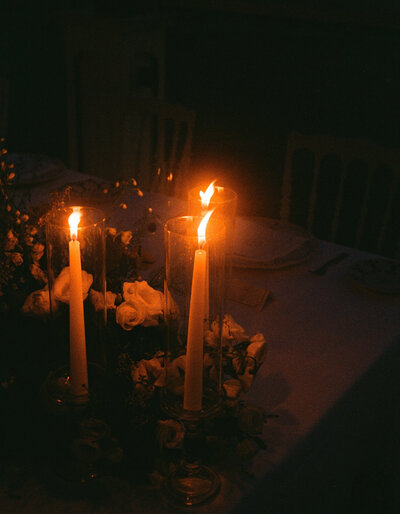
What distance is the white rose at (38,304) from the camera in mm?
837

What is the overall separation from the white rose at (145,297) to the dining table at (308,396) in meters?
0.23

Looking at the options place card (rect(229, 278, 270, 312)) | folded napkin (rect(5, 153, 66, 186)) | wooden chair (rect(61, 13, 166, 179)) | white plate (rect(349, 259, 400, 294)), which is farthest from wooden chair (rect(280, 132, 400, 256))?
place card (rect(229, 278, 270, 312))

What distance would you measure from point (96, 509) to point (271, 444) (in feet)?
0.93

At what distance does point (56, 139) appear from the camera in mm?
4445

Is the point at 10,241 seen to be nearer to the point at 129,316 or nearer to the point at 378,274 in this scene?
the point at 129,316

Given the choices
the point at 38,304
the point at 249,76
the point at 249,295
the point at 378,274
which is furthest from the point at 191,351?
the point at 249,76

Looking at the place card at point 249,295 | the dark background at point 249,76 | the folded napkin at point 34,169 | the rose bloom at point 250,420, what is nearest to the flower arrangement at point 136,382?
the rose bloom at point 250,420

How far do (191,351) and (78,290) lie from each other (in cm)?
17

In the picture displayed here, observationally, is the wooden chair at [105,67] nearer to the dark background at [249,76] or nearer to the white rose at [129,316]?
the dark background at [249,76]

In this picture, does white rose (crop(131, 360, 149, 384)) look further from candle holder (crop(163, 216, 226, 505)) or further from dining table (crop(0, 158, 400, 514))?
dining table (crop(0, 158, 400, 514))

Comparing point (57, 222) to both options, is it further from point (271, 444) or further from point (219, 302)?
point (271, 444)

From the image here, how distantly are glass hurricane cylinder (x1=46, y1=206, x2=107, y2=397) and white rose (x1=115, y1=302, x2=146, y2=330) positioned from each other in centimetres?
3

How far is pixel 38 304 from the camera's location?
0.84 m

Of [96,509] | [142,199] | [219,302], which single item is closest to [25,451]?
[96,509]
